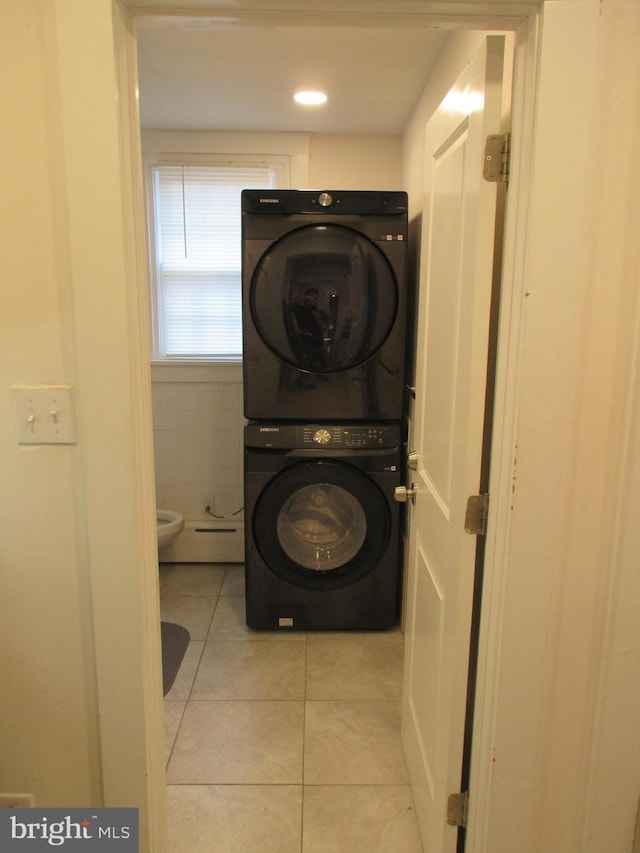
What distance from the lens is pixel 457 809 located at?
1354 mm

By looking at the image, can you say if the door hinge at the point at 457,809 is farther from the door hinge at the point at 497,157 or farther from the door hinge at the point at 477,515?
the door hinge at the point at 497,157

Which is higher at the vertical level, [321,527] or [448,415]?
[448,415]

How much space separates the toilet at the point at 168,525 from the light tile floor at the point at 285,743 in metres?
0.37

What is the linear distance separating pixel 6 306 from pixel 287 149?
7.65 feet

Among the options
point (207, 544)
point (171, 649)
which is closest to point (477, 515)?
point (171, 649)

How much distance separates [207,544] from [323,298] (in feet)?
5.54

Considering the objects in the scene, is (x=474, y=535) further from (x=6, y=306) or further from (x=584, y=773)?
(x=6, y=306)

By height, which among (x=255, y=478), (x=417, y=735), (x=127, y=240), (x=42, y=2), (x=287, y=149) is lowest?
(x=417, y=735)

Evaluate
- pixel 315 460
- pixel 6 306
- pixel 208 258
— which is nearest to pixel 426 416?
pixel 315 460

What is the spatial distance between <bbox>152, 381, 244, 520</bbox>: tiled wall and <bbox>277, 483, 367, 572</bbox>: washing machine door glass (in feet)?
2.60

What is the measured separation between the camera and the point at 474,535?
1.25 m

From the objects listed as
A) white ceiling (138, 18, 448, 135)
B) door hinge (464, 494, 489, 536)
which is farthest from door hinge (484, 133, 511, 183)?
white ceiling (138, 18, 448, 135)

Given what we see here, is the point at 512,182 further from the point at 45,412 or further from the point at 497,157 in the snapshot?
the point at 45,412

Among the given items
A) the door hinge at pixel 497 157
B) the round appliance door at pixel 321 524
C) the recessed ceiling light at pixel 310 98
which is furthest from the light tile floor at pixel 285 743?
the recessed ceiling light at pixel 310 98
